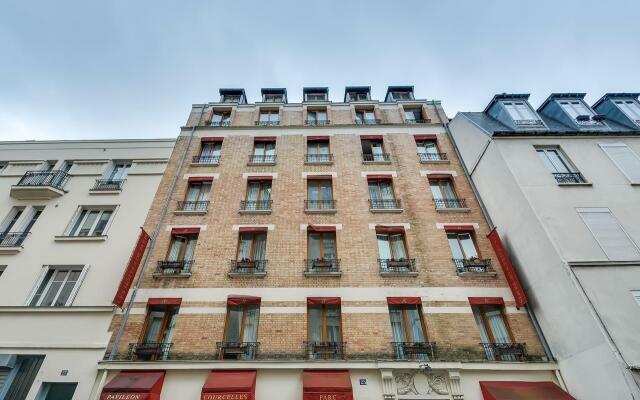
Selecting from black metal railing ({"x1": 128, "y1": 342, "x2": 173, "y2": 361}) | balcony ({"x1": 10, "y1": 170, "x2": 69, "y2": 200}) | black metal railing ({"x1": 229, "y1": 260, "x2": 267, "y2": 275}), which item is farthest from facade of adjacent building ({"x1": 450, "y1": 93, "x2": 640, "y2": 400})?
balcony ({"x1": 10, "y1": 170, "x2": 69, "y2": 200})

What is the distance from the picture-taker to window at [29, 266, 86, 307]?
11.6 meters

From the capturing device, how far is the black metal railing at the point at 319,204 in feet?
46.4

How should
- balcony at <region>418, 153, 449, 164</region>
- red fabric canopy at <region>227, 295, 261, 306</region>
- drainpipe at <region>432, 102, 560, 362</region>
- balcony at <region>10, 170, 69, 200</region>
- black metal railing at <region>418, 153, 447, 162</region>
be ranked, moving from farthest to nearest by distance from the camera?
black metal railing at <region>418, 153, 447, 162</region>
balcony at <region>418, 153, 449, 164</region>
balcony at <region>10, 170, 69, 200</region>
red fabric canopy at <region>227, 295, 261, 306</region>
drainpipe at <region>432, 102, 560, 362</region>

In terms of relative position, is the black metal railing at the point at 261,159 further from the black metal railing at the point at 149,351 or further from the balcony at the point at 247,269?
the black metal railing at the point at 149,351

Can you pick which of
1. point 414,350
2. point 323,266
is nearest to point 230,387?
point 323,266

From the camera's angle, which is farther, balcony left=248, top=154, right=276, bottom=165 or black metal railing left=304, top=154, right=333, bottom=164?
black metal railing left=304, top=154, right=333, bottom=164

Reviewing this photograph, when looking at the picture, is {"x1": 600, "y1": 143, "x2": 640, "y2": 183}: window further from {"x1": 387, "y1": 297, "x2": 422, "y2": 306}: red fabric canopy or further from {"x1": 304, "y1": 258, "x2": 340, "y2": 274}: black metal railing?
{"x1": 304, "y1": 258, "x2": 340, "y2": 274}: black metal railing

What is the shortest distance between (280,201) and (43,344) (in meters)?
10.1

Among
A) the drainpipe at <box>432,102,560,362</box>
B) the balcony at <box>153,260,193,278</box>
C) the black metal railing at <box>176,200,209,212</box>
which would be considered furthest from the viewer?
the black metal railing at <box>176,200,209,212</box>

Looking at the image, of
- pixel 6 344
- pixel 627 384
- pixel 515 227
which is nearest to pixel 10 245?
pixel 6 344

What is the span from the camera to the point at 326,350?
34.0 feet

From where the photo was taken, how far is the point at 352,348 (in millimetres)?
10273

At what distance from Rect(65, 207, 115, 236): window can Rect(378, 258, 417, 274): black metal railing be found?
1262 centimetres

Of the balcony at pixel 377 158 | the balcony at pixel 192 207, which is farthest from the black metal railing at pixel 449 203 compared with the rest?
the balcony at pixel 192 207
